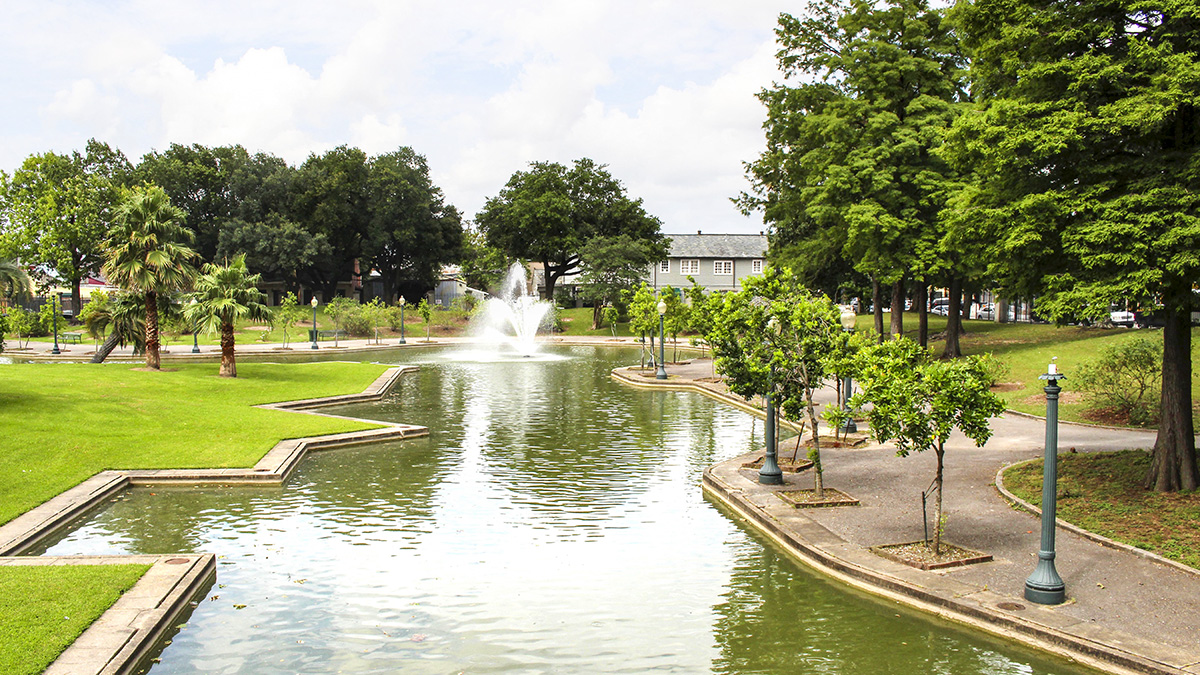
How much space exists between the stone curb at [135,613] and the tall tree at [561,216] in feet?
219

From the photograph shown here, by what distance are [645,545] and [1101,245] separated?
890 cm

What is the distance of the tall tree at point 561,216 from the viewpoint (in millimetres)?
79062

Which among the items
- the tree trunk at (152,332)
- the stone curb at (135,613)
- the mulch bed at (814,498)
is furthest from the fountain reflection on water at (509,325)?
the stone curb at (135,613)

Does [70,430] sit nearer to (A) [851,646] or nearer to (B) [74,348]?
(A) [851,646]

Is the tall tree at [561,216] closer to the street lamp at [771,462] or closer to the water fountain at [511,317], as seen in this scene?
the water fountain at [511,317]

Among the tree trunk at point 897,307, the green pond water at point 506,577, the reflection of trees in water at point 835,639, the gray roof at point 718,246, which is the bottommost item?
the reflection of trees in water at point 835,639

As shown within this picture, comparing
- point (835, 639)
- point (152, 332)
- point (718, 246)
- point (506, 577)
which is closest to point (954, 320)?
point (835, 639)

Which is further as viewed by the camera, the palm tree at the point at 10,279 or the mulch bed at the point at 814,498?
the palm tree at the point at 10,279

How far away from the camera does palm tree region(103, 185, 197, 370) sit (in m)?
32.0

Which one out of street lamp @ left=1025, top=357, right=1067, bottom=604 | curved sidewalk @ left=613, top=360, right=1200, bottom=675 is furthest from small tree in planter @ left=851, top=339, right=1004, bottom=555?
curved sidewalk @ left=613, top=360, right=1200, bottom=675

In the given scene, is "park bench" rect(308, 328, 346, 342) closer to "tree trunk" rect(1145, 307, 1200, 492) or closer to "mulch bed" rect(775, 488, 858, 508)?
"mulch bed" rect(775, 488, 858, 508)

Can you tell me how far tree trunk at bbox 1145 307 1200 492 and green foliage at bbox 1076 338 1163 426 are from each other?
8.89 meters

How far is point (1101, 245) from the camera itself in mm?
13484

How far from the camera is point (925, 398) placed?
12250 mm
